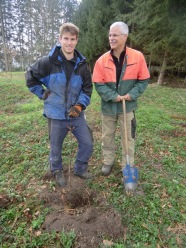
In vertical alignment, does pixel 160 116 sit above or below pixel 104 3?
below

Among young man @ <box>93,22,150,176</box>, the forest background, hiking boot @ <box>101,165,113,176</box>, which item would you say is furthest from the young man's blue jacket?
the forest background

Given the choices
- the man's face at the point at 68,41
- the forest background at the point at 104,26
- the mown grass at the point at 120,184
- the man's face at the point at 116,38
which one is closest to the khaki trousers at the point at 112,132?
the mown grass at the point at 120,184

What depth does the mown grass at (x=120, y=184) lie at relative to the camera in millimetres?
2715

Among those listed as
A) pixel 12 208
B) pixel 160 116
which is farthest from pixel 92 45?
pixel 12 208

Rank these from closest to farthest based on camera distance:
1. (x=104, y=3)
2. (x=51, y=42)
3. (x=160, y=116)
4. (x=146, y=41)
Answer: (x=160, y=116) → (x=146, y=41) → (x=104, y=3) → (x=51, y=42)

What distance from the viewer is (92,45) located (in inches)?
757

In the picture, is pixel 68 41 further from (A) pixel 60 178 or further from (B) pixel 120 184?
(B) pixel 120 184

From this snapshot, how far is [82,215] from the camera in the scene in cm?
286

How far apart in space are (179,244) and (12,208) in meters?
2.29

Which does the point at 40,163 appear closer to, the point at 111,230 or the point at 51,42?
the point at 111,230

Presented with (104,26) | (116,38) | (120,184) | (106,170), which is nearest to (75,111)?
(116,38)

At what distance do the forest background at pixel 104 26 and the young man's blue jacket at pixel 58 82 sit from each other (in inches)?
246

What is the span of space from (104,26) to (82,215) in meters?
17.6

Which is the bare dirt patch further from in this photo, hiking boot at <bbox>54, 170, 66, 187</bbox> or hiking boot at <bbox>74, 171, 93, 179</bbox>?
hiking boot at <bbox>74, 171, 93, 179</bbox>
